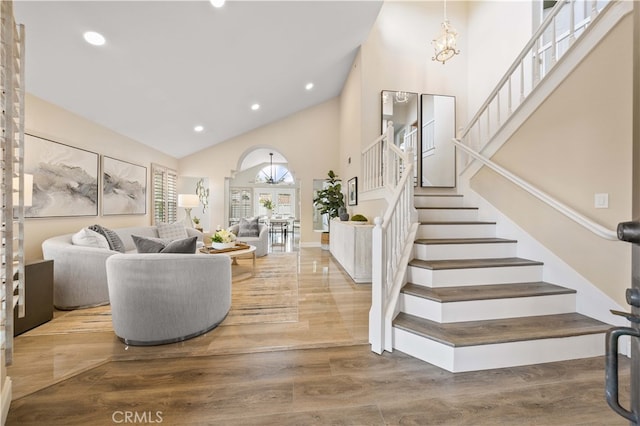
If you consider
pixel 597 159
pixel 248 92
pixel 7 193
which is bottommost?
pixel 7 193

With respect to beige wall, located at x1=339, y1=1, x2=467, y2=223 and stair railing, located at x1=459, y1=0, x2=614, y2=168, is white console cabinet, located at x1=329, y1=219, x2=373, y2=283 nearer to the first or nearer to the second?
beige wall, located at x1=339, y1=1, x2=467, y2=223

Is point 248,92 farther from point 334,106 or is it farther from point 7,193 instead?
point 7,193

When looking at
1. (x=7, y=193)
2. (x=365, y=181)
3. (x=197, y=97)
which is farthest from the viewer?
(x=365, y=181)

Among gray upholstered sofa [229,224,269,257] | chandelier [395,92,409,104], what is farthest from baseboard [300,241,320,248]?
chandelier [395,92,409,104]

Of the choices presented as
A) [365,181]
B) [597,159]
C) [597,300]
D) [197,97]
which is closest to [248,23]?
[197,97]

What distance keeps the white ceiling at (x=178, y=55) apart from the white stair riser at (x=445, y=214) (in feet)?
10.1

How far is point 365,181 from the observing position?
462 centimetres

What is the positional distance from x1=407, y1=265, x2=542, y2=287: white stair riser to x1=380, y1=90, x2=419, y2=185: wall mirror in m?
2.58

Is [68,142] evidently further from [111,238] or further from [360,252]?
[360,252]

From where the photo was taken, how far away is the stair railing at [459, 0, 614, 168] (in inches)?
99.4

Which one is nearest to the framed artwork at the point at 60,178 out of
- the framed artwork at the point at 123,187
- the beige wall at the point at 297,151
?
the framed artwork at the point at 123,187

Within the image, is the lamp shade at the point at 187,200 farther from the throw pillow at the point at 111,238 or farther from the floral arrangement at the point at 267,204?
the floral arrangement at the point at 267,204

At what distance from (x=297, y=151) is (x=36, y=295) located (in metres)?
5.63

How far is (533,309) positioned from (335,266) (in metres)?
2.98
